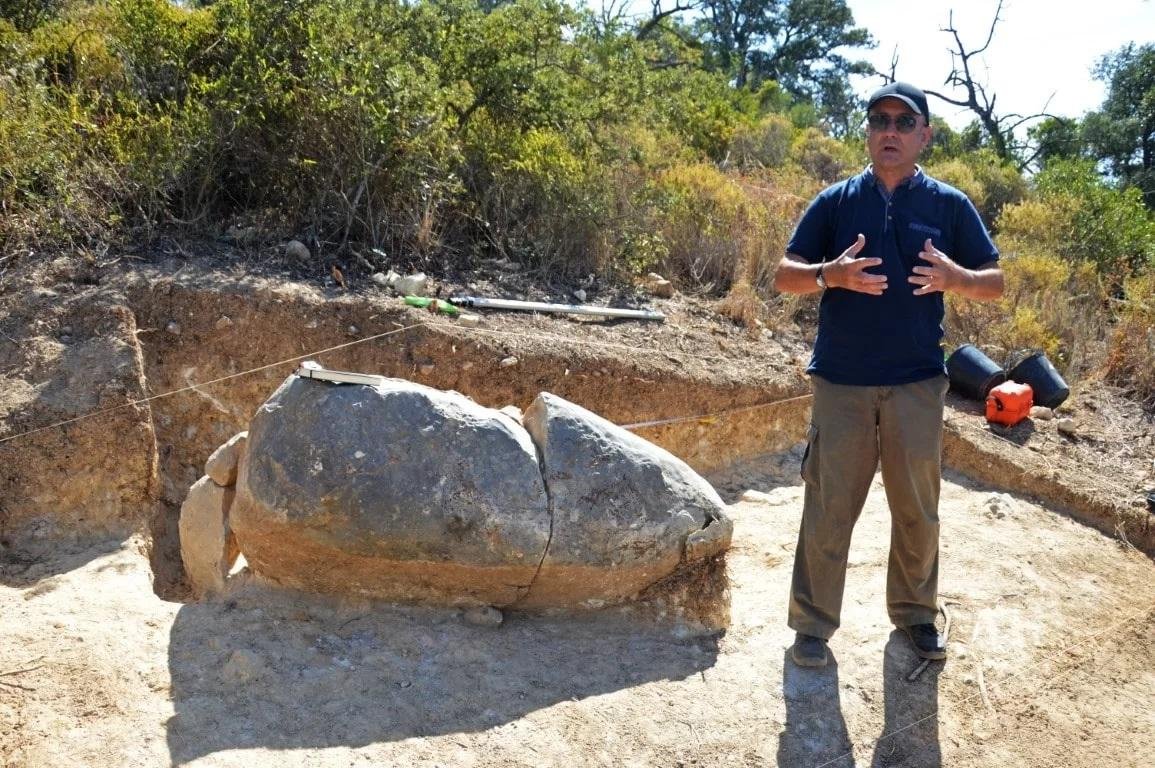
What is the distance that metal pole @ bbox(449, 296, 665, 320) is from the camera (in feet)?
18.5

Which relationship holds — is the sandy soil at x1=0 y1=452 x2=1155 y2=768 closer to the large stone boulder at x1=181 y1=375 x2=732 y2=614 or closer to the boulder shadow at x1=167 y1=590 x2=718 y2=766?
the boulder shadow at x1=167 y1=590 x2=718 y2=766

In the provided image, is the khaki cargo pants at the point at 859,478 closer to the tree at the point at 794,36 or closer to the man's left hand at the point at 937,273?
the man's left hand at the point at 937,273

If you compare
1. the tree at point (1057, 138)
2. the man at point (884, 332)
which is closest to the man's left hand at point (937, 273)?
the man at point (884, 332)

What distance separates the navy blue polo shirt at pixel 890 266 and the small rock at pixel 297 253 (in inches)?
130

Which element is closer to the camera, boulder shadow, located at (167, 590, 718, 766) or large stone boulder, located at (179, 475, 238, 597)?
boulder shadow, located at (167, 590, 718, 766)

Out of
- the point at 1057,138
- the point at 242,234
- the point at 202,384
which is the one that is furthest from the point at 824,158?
the point at 202,384

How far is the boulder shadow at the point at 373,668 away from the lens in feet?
9.50

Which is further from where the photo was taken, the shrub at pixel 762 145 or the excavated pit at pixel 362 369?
the shrub at pixel 762 145

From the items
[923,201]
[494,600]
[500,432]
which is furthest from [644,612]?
[923,201]

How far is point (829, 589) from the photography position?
3.22 meters

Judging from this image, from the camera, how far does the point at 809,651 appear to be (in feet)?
10.8

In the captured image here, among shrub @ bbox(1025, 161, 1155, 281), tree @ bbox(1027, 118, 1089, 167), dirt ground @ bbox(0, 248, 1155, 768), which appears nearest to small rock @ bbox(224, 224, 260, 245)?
dirt ground @ bbox(0, 248, 1155, 768)

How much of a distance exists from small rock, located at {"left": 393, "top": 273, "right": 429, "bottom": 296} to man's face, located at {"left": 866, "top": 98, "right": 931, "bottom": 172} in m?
3.11

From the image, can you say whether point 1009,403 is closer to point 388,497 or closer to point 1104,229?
point 388,497
